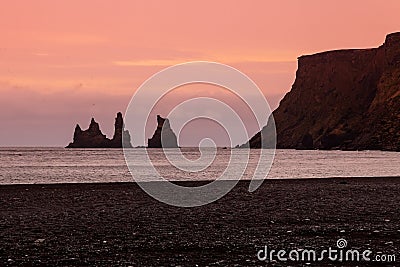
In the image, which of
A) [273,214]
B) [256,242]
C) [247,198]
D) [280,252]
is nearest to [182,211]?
[273,214]

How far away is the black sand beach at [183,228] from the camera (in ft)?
54.1

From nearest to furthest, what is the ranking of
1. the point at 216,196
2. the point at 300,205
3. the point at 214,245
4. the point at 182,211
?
the point at 214,245 → the point at 182,211 → the point at 300,205 → the point at 216,196

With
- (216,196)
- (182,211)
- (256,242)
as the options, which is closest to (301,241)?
(256,242)

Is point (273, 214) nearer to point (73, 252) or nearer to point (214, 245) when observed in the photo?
point (214, 245)

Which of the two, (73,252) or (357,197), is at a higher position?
(357,197)

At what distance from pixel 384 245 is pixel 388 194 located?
19945mm

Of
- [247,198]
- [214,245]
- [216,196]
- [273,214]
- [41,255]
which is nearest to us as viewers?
[41,255]

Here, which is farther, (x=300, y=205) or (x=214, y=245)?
(x=300, y=205)

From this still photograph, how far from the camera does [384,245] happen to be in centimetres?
1761

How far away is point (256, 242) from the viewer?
61.1 ft

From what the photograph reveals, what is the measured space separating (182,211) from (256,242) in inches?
393

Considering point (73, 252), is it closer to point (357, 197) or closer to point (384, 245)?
point (384, 245)

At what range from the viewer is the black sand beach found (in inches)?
649

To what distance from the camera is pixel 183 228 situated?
2214cm
